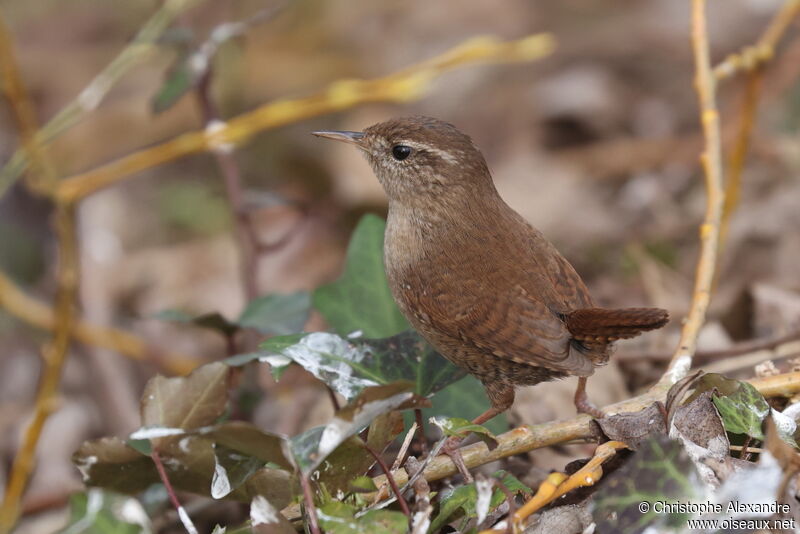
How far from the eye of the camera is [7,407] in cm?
426

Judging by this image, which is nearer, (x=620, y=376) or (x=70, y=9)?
(x=620, y=376)

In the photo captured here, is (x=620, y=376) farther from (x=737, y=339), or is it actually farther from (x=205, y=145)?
(x=205, y=145)

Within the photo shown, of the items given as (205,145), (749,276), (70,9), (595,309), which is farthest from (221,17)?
(595,309)

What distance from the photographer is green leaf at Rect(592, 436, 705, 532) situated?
156 cm

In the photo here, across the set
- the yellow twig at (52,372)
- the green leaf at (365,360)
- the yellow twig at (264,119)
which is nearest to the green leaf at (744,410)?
the green leaf at (365,360)

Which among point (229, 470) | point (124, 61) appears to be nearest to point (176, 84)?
point (124, 61)

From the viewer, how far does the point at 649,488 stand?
5.16ft

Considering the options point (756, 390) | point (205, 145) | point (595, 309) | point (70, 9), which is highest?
point (70, 9)

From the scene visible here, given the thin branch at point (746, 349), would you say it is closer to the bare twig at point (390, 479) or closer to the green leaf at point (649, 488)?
the green leaf at point (649, 488)

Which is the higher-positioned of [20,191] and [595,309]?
[20,191]

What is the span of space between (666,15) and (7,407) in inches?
188

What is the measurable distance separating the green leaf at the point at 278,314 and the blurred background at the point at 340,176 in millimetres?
402

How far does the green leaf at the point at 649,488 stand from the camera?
5.13ft

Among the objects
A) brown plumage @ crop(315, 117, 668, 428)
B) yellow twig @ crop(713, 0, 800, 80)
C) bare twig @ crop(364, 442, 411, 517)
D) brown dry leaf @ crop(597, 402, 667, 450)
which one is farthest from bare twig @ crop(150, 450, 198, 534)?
yellow twig @ crop(713, 0, 800, 80)
